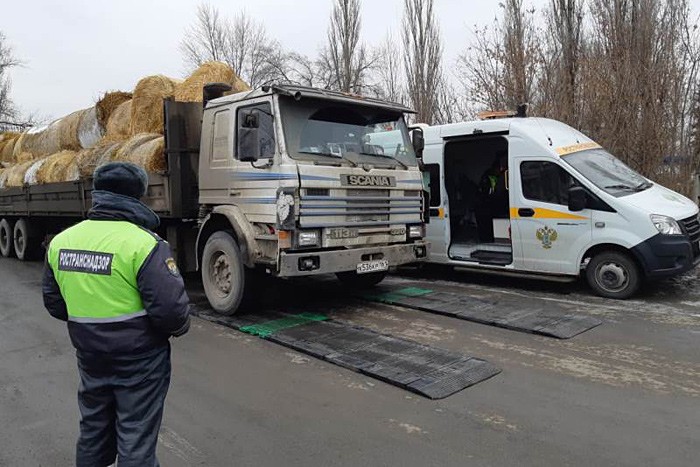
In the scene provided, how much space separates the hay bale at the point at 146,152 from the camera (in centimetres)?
731

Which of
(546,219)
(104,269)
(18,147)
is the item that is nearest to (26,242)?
(18,147)

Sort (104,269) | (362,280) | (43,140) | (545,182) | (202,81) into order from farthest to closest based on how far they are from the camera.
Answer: (43,140)
(362,280)
(202,81)
(545,182)
(104,269)

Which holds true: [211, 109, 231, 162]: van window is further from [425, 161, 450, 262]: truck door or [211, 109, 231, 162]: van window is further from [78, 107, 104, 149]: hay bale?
[78, 107, 104, 149]: hay bale

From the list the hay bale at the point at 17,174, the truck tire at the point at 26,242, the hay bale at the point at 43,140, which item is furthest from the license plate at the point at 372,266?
the truck tire at the point at 26,242

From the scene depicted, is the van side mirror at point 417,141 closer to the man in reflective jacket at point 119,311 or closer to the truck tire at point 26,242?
the man in reflective jacket at point 119,311

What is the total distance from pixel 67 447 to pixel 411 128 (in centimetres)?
563

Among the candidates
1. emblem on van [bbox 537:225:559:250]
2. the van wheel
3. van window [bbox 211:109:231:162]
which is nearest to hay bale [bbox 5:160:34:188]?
van window [bbox 211:109:231:162]

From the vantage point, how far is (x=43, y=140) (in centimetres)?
1188

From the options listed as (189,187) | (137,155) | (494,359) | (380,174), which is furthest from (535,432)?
(137,155)

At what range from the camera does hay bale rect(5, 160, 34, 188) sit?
38.6 feet

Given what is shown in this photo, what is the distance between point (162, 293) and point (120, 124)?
7.94m

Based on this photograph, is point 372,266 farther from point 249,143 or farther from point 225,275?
point 249,143

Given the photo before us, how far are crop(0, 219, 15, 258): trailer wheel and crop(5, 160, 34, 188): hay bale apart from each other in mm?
1239

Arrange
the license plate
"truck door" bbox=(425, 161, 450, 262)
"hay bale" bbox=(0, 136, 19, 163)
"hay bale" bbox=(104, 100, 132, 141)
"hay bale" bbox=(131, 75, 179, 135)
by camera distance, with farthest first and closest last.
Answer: "hay bale" bbox=(0, 136, 19, 163), "hay bale" bbox=(104, 100, 132, 141), "truck door" bbox=(425, 161, 450, 262), "hay bale" bbox=(131, 75, 179, 135), the license plate
